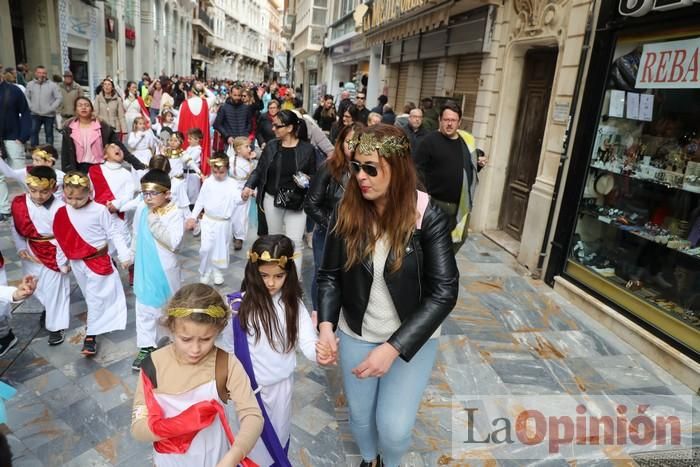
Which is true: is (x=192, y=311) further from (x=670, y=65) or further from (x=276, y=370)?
(x=670, y=65)

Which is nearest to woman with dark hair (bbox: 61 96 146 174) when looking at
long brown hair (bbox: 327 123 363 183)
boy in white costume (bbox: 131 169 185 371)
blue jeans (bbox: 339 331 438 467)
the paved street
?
the paved street

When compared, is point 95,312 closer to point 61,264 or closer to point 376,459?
point 61,264

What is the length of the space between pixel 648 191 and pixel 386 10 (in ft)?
32.8

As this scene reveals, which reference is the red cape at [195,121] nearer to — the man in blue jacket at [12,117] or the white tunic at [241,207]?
the white tunic at [241,207]

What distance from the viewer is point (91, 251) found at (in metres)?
3.72

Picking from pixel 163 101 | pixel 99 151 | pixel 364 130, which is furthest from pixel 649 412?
pixel 163 101

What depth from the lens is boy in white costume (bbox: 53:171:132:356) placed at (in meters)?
3.62

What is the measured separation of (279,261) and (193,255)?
3986mm

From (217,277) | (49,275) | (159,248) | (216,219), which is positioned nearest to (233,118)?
(216,219)

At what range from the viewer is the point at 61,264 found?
3781 millimetres

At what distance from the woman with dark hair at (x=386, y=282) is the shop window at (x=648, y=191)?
3.26 metres

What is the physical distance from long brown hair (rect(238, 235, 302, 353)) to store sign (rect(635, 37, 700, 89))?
398cm

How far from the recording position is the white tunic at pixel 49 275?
371cm

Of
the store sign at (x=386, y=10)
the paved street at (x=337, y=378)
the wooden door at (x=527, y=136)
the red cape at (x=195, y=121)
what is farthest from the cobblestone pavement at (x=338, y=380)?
the store sign at (x=386, y=10)
